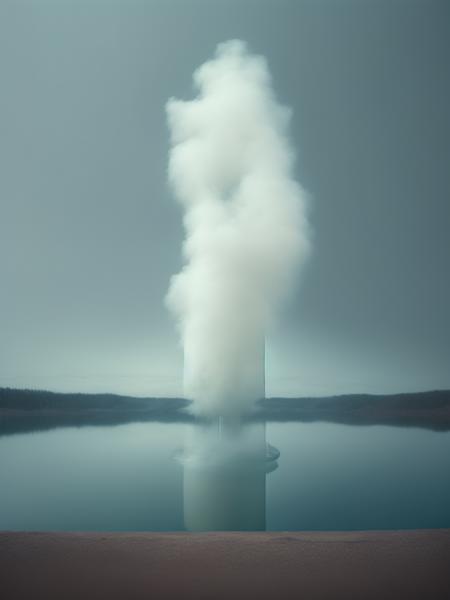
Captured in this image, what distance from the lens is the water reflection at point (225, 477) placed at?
10086 millimetres

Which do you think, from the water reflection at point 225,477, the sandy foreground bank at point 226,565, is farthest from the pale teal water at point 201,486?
the sandy foreground bank at point 226,565

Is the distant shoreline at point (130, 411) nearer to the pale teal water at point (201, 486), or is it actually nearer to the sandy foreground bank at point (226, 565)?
the pale teal water at point (201, 486)

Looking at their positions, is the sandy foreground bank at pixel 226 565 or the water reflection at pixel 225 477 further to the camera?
the water reflection at pixel 225 477

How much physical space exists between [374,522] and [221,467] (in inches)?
155

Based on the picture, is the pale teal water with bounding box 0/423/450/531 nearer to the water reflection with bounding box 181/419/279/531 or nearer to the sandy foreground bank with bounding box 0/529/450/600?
the water reflection with bounding box 181/419/279/531

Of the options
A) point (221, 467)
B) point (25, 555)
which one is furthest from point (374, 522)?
point (25, 555)

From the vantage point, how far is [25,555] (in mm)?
4449

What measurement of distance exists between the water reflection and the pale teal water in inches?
2.0

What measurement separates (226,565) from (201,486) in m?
8.29

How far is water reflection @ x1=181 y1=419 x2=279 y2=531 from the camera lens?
10086 mm

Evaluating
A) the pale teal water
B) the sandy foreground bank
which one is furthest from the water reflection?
the sandy foreground bank

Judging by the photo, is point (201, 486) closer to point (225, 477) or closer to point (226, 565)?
point (225, 477)

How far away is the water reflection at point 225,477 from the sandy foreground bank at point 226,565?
5.00 meters

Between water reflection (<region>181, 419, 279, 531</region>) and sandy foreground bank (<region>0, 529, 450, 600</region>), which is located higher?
sandy foreground bank (<region>0, 529, 450, 600</region>)
